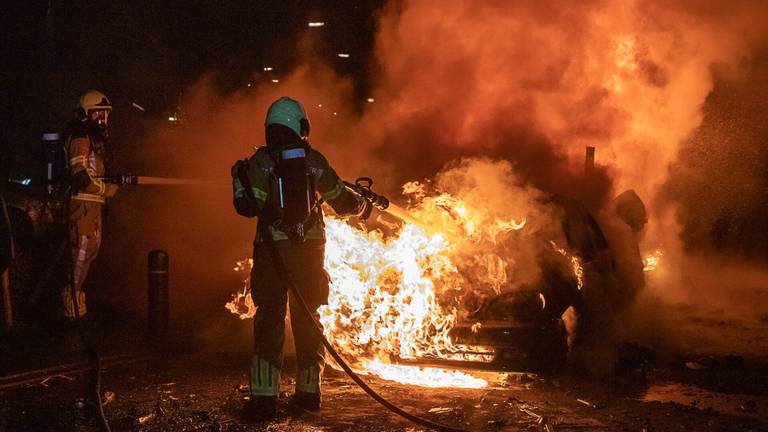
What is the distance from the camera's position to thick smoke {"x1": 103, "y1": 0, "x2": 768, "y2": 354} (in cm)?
1048

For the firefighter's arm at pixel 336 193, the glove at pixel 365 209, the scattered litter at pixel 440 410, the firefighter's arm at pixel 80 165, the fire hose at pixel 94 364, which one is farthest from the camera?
the firefighter's arm at pixel 80 165

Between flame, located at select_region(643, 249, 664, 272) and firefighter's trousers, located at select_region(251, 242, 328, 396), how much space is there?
6.65 meters

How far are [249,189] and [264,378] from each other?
1269 mm

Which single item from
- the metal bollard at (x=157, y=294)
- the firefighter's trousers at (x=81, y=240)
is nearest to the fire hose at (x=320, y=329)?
the metal bollard at (x=157, y=294)

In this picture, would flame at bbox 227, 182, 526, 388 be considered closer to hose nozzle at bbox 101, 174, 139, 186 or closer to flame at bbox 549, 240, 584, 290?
flame at bbox 549, 240, 584, 290

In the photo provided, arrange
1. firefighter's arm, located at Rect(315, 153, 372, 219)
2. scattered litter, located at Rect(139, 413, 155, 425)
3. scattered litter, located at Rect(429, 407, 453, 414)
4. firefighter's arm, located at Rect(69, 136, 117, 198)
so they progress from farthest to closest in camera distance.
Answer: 1. firefighter's arm, located at Rect(69, 136, 117, 198)
2. firefighter's arm, located at Rect(315, 153, 372, 219)
3. scattered litter, located at Rect(429, 407, 453, 414)
4. scattered litter, located at Rect(139, 413, 155, 425)

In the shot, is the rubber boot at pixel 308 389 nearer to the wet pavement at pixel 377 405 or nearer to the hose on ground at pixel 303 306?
the wet pavement at pixel 377 405

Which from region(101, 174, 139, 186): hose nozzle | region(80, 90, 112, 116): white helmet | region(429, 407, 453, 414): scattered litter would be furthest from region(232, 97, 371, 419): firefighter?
region(80, 90, 112, 116): white helmet

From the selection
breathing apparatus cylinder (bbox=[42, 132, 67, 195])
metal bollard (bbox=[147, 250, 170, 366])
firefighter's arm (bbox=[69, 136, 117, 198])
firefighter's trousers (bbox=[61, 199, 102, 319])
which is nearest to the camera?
metal bollard (bbox=[147, 250, 170, 366])

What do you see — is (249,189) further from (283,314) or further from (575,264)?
(575,264)

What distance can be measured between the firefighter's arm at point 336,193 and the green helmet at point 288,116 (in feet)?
0.89

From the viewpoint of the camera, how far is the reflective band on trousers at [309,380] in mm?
5238

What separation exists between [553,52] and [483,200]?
457 centimetres

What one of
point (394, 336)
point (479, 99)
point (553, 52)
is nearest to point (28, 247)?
point (394, 336)
